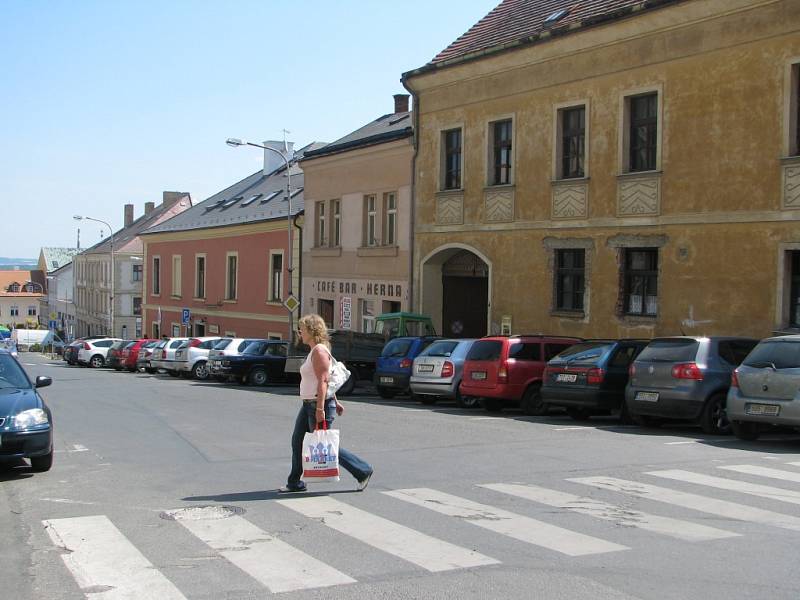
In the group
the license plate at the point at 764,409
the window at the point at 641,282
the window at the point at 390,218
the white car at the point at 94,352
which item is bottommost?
the white car at the point at 94,352

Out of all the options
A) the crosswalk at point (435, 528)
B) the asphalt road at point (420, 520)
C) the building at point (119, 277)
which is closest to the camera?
the asphalt road at point (420, 520)

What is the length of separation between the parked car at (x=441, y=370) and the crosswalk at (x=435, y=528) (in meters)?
10.6

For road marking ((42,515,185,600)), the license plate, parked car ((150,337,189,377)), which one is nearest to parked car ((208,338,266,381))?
parked car ((150,337,189,377))

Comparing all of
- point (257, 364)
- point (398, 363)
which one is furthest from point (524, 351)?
point (257, 364)

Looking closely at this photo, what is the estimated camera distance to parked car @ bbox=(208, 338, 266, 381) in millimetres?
32062

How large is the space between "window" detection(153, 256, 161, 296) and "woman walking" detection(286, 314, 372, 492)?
5320 cm

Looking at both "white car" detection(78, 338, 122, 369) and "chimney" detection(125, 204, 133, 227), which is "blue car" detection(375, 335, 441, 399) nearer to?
"white car" detection(78, 338, 122, 369)

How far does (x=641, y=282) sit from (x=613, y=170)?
9.09 feet

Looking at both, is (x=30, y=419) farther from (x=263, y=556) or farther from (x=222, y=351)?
(x=222, y=351)

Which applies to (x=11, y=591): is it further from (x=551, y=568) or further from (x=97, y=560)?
(x=551, y=568)

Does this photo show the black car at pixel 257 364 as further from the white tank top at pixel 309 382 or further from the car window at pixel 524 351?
the white tank top at pixel 309 382

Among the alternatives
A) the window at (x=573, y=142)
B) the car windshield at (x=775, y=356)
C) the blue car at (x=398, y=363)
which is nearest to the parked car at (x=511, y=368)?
the blue car at (x=398, y=363)

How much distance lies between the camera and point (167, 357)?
3825 cm

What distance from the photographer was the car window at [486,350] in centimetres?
1966
